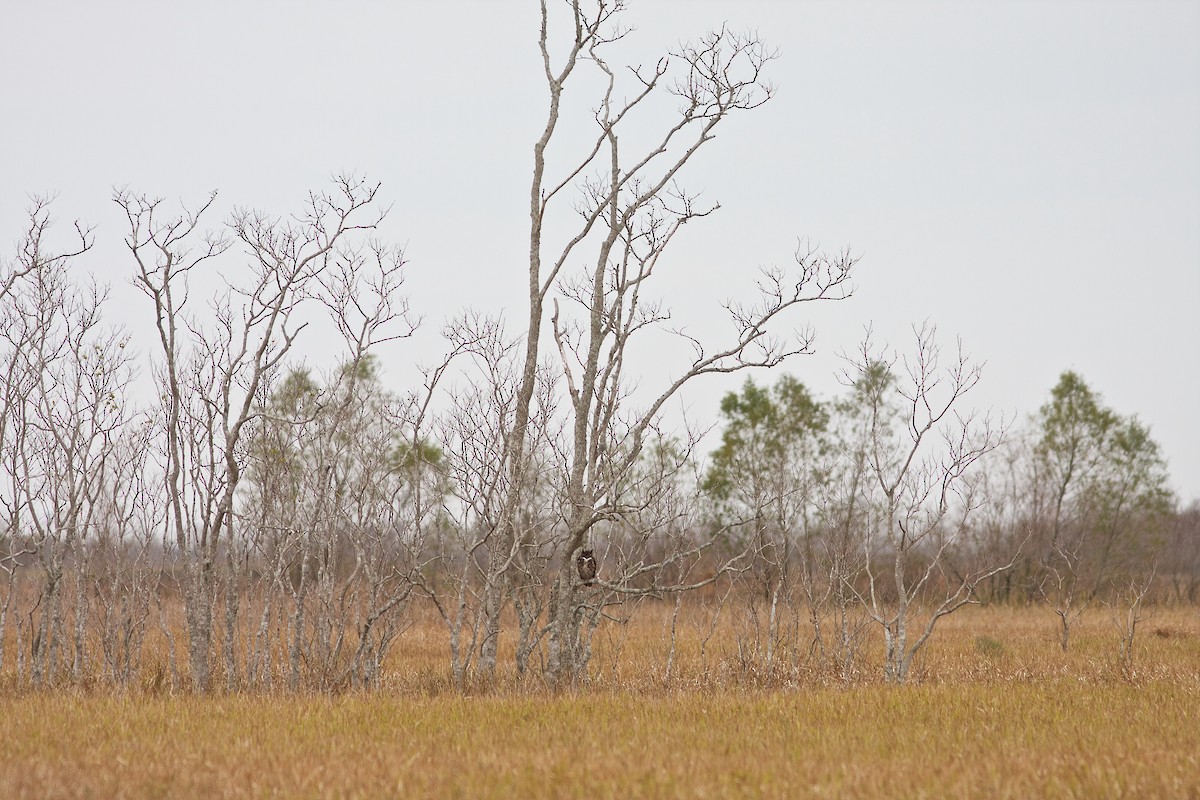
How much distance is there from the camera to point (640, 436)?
12.5 m

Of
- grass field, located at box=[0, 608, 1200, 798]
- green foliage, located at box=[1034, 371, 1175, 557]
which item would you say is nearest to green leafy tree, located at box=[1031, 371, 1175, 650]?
green foliage, located at box=[1034, 371, 1175, 557]

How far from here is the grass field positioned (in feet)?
19.4

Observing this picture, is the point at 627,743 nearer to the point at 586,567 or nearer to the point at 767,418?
the point at 586,567

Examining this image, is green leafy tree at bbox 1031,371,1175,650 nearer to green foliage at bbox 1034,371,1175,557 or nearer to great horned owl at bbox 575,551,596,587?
green foliage at bbox 1034,371,1175,557

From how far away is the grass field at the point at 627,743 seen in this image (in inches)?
233

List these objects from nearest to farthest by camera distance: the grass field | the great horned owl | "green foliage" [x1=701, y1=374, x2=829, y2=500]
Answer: the grass field
the great horned owl
"green foliage" [x1=701, y1=374, x2=829, y2=500]

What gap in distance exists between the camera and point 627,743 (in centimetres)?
721

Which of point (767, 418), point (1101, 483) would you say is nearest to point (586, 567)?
point (767, 418)

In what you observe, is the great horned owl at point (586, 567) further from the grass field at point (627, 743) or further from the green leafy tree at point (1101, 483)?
the green leafy tree at point (1101, 483)

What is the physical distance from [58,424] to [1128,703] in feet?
46.9

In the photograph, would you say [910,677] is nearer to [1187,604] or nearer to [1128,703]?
[1128,703]

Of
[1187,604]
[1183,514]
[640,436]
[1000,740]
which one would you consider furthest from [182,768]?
[1183,514]

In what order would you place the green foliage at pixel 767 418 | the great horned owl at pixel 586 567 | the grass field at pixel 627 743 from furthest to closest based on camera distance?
1. the green foliage at pixel 767 418
2. the great horned owl at pixel 586 567
3. the grass field at pixel 627 743

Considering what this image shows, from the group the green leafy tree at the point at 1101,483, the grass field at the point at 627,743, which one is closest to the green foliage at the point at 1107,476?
the green leafy tree at the point at 1101,483
